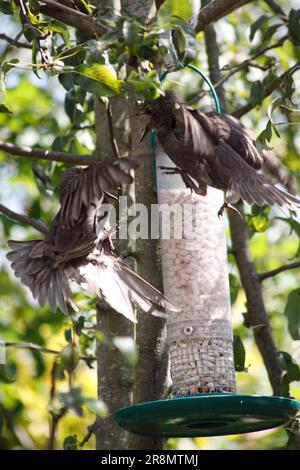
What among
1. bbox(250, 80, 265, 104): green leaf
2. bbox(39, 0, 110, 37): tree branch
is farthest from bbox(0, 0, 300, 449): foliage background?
bbox(39, 0, 110, 37): tree branch

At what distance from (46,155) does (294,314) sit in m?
1.41

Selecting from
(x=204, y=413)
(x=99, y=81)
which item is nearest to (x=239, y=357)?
(x=204, y=413)

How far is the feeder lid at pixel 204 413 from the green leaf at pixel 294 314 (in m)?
0.68

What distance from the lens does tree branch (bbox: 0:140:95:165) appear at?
395cm

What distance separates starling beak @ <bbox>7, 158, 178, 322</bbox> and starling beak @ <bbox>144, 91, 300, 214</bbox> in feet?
1.16

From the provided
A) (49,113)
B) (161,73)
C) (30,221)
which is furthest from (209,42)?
(30,221)

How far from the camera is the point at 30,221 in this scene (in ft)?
12.8

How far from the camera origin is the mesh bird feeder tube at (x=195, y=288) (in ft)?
13.1

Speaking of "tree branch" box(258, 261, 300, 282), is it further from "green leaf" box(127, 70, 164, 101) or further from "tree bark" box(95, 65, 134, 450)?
"green leaf" box(127, 70, 164, 101)

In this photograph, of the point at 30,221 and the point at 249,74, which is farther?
the point at 249,74

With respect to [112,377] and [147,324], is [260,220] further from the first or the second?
[112,377]

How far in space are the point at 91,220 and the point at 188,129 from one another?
550 millimetres

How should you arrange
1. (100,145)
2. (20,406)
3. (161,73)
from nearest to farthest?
(161,73), (100,145), (20,406)
